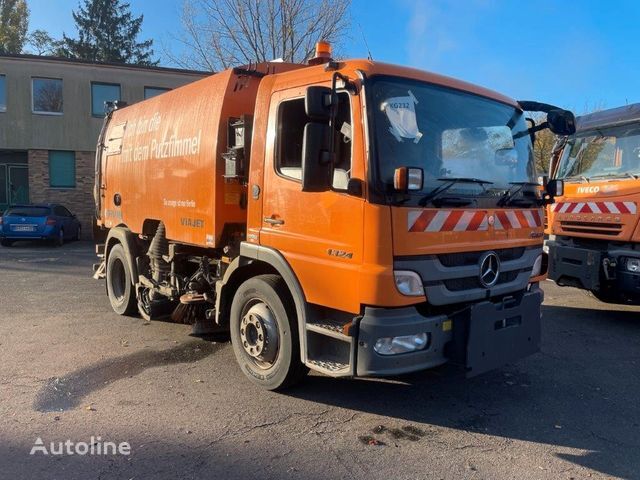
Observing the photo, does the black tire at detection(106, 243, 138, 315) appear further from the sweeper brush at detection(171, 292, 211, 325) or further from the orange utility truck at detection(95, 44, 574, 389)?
the orange utility truck at detection(95, 44, 574, 389)

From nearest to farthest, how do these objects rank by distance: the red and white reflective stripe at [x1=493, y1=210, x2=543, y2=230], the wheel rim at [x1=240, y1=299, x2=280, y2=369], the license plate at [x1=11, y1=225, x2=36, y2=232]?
1. the red and white reflective stripe at [x1=493, y1=210, x2=543, y2=230]
2. the wheel rim at [x1=240, y1=299, x2=280, y2=369]
3. the license plate at [x1=11, y1=225, x2=36, y2=232]

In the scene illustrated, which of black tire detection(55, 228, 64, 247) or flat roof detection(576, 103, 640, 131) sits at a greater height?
flat roof detection(576, 103, 640, 131)

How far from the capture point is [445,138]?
405 centimetres

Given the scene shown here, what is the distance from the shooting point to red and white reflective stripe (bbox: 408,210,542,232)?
3.76m

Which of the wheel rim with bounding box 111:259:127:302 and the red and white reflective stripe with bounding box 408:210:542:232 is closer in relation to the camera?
the red and white reflective stripe with bounding box 408:210:542:232

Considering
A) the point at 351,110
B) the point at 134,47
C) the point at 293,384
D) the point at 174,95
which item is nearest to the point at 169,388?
the point at 293,384

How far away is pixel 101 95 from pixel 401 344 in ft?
71.5

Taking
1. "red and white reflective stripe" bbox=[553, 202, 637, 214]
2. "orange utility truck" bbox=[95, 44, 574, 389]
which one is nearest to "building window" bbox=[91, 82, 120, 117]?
"orange utility truck" bbox=[95, 44, 574, 389]

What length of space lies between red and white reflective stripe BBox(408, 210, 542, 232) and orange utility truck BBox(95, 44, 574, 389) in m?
0.02

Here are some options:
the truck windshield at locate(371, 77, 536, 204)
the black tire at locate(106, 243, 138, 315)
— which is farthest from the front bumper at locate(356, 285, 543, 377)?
the black tire at locate(106, 243, 138, 315)

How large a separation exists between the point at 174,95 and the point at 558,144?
5.20m

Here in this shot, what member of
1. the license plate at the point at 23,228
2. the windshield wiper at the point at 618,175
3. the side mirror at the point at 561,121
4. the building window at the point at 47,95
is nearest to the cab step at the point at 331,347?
the side mirror at the point at 561,121

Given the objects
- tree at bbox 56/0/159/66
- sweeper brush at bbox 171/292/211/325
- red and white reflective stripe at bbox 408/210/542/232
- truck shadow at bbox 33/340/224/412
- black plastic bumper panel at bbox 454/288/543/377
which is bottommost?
truck shadow at bbox 33/340/224/412

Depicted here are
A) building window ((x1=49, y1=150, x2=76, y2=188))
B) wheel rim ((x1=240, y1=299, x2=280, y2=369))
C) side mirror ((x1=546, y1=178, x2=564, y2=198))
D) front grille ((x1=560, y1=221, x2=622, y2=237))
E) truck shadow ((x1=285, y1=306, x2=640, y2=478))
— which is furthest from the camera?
building window ((x1=49, y1=150, x2=76, y2=188))
